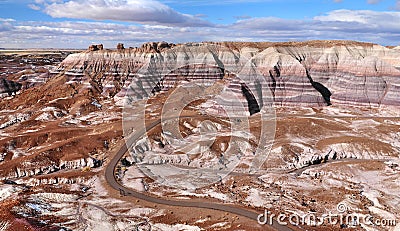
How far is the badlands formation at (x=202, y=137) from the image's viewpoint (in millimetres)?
54438

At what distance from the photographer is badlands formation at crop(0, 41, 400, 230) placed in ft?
179

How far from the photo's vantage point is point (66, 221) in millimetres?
49312

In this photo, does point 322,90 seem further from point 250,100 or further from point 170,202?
point 170,202

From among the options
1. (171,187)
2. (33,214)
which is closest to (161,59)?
(171,187)

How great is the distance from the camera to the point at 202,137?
3438 inches

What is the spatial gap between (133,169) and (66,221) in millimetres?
24043

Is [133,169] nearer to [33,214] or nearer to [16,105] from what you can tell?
[33,214]

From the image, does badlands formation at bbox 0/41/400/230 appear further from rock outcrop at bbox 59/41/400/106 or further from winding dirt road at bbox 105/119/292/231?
winding dirt road at bbox 105/119/292/231

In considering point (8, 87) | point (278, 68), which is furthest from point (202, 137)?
point (8, 87)

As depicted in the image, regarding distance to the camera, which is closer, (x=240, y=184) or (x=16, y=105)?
(x=240, y=184)

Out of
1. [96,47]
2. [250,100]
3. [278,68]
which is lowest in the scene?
[250,100]

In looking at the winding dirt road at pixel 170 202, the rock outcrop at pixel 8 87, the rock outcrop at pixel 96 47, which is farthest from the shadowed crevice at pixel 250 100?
the rock outcrop at pixel 8 87

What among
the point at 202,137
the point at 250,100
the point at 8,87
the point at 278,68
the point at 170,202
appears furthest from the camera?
the point at 8,87

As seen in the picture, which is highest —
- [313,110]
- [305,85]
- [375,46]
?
[375,46]
